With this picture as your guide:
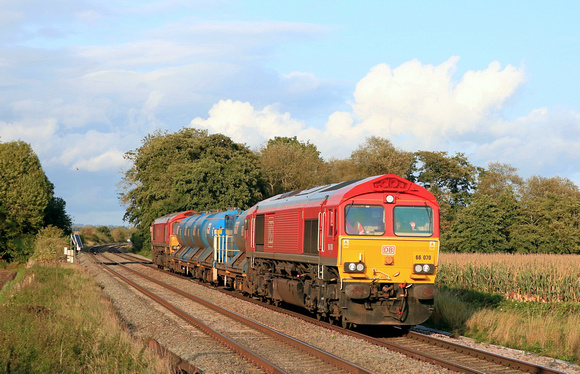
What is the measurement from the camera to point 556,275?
2412 cm

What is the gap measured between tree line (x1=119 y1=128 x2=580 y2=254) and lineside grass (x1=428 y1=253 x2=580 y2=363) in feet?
102

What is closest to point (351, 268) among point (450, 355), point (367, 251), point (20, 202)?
point (367, 251)

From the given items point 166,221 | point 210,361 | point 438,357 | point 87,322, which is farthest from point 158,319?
point 166,221

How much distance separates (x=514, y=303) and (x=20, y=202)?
49398mm

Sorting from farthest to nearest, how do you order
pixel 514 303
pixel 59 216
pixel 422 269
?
pixel 59 216 < pixel 514 303 < pixel 422 269

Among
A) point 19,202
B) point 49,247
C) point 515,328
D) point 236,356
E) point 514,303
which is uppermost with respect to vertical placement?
point 19,202

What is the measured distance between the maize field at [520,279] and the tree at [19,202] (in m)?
43.7

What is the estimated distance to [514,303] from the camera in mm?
23109

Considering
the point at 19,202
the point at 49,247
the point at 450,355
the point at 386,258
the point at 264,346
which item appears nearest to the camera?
the point at 450,355

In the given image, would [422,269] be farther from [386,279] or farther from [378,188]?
[378,188]

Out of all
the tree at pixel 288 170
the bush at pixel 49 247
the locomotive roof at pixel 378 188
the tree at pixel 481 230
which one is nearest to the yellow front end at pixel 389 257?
the locomotive roof at pixel 378 188

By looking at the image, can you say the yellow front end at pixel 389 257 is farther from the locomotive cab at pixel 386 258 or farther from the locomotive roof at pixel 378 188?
the locomotive roof at pixel 378 188

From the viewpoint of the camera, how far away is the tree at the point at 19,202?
58.0 metres

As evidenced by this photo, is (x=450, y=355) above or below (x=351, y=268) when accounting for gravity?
below
